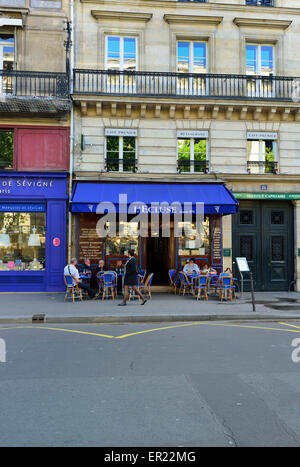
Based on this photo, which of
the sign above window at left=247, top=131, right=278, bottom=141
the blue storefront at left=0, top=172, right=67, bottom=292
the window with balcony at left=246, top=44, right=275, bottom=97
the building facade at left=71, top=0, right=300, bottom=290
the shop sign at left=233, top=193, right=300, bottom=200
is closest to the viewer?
the blue storefront at left=0, top=172, right=67, bottom=292

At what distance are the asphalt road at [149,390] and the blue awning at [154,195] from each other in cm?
661

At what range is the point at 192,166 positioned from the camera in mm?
16391

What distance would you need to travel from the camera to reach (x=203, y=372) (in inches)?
221

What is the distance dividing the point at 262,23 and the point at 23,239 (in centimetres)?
1355

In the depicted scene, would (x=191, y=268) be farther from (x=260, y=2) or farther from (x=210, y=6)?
(x=260, y=2)

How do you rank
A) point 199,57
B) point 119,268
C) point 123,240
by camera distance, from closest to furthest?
point 119,268
point 123,240
point 199,57

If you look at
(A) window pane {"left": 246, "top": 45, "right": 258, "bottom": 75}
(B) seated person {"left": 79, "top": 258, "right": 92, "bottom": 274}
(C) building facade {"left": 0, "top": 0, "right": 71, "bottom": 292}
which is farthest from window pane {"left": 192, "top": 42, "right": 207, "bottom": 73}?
(B) seated person {"left": 79, "top": 258, "right": 92, "bottom": 274}

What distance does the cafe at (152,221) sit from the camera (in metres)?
14.3

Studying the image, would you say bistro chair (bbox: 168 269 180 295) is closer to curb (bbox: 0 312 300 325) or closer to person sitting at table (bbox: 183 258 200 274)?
person sitting at table (bbox: 183 258 200 274)

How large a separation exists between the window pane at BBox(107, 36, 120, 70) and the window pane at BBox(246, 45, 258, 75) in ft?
18.5

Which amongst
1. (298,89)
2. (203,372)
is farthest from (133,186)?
(203,372)

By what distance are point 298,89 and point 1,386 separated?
16.5m

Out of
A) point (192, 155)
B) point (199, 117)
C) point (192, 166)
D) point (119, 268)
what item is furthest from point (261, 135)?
point (119, 268)

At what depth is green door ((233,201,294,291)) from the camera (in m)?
16.5
